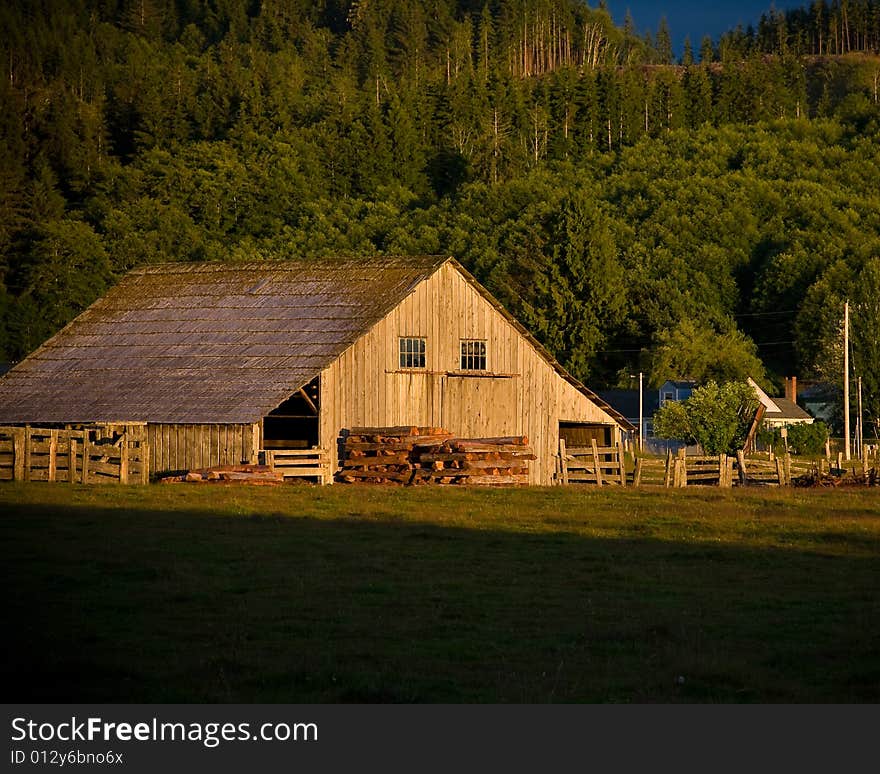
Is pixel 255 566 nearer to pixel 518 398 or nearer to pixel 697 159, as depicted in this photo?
pixel 518 398

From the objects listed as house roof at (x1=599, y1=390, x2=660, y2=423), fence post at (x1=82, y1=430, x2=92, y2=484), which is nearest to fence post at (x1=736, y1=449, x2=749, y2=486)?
fence post at (x1=82, y1=430, x2=92, y2=484)

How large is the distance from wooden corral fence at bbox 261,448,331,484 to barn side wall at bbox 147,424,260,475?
0.70 metres

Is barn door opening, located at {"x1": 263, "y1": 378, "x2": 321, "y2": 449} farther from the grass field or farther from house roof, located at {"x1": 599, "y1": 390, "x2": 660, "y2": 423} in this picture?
house roof, located at {"x1": 599, "y1": 390, "x2": 660, "y2": 423}

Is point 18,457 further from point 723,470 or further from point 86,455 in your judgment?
point 723,470

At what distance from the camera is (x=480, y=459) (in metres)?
44.5

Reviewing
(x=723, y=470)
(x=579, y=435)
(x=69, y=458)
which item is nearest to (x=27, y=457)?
(x=69, y=458)

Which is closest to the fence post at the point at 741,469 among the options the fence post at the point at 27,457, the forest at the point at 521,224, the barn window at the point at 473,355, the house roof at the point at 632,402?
the barn window at the point at 473,355

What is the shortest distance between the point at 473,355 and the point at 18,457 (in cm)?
1656

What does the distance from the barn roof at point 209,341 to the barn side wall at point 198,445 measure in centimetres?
41

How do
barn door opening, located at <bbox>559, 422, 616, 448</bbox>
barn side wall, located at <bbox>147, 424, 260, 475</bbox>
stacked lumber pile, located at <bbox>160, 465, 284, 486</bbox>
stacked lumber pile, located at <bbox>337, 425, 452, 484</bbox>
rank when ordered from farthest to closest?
barn door opening, located at <bbox>559, 422, 616, 448</bbox> → stacked lumber pile, located at <bbox>337, 425, 452, 484</bbox> → barn side wall, located at <bbox>147, 424, 260, 475</bbox> → stacked lumber pile, located at <bbox>160, 465, 284, 486</bbox>

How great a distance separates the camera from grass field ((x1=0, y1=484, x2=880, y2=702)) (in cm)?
1542

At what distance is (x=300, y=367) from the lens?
46.9 m

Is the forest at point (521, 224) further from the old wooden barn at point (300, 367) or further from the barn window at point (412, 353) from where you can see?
the barn window at point (412, 353)

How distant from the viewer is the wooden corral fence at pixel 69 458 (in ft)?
131
